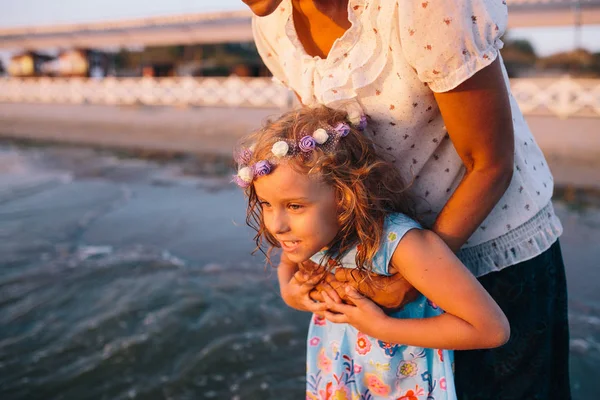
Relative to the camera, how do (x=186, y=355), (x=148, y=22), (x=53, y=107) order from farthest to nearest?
(x=53, y=107), (x=148, y=22), (x=186, y=355)

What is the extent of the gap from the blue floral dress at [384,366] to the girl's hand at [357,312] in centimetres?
7

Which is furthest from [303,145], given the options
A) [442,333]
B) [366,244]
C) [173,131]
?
[173,131]

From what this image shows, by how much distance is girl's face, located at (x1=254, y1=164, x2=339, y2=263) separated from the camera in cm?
116

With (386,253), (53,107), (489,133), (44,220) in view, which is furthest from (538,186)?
(53,107)

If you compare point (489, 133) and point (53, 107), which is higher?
point (489, 133)

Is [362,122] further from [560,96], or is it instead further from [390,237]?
[560,96]

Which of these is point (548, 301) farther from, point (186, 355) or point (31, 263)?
point (31, 263)

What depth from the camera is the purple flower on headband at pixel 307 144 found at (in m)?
1.13

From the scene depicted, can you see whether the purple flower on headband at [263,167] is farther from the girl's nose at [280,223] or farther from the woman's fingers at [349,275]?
the woman's fingers at [349,275]

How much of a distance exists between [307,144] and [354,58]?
221 mm

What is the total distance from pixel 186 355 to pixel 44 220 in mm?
3456

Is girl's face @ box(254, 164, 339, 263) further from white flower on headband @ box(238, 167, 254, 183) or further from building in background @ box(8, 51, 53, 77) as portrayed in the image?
building in background @ box(8, 51, 53, 77)

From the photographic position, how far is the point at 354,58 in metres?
1.16

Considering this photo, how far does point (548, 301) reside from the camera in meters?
1.37
